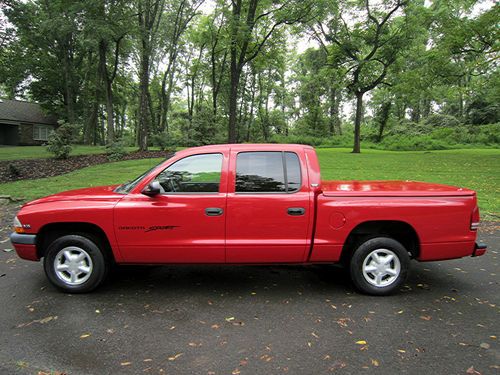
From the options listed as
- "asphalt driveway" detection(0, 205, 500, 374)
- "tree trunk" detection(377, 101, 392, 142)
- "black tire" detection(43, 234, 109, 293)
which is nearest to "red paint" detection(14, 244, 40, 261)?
"black tire" detection(43, 234, 109, 293)

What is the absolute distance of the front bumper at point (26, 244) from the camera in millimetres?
4059

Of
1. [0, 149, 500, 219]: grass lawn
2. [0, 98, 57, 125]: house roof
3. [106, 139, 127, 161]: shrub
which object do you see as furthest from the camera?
[0, 98, 57, 125]: house roof

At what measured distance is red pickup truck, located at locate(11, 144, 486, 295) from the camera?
3.98m

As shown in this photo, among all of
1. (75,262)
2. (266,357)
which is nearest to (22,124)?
(75,262)

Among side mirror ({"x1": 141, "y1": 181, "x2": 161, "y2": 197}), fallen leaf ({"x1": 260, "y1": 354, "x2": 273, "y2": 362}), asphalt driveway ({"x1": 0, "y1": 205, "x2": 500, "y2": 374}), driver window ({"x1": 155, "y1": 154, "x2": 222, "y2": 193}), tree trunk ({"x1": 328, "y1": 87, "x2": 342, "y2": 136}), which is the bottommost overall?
fallen leaf ({"x1": 260, "y1": 354, "x2": 273, "y2": 362})

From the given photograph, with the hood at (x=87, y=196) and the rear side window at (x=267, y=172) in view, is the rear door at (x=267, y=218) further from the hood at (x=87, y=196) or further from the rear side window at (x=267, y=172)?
the hood at (x=87, y=196)

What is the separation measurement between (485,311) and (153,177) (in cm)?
391

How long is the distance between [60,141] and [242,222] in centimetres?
1786

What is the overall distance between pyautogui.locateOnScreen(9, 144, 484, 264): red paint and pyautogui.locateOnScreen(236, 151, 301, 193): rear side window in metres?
0.09

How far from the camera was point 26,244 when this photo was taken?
407cm

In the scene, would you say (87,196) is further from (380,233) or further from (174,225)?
(380,233)

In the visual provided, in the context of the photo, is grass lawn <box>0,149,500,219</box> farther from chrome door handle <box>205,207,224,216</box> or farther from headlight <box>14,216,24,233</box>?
chrome door handle <box>205,207,224,216</box>

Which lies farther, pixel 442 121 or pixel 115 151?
pixel 442 121

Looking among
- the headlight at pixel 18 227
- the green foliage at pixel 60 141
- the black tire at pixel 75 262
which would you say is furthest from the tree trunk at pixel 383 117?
the headlight at pixel 18 227
